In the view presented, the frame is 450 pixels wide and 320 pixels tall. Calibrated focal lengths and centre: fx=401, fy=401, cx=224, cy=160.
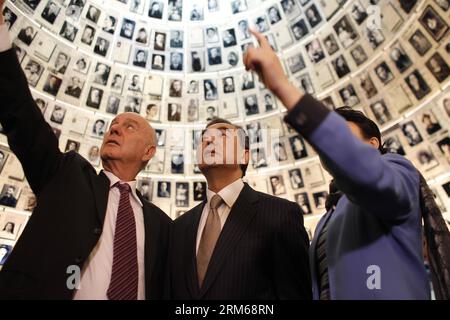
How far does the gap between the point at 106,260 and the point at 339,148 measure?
6.55 ft

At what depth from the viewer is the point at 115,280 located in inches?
114

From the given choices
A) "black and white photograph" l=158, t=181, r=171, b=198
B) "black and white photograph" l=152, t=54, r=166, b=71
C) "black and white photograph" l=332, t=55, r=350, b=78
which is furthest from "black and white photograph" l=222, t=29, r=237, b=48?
"black and white photograph" l=158, t=181, r=171, b=198

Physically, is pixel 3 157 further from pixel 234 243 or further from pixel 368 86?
pixel 368 86

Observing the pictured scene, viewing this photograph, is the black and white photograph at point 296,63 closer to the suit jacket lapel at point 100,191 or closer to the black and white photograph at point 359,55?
the black and white photograph at point 359,55

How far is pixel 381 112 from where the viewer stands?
1042 centimetres

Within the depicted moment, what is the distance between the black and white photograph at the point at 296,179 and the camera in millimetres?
11817

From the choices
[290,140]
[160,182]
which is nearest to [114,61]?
[160,182]

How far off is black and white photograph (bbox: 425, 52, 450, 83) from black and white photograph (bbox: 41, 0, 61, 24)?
9985 millimetres

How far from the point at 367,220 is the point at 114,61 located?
38.7 feet

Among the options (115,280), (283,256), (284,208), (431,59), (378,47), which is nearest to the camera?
(115,280)

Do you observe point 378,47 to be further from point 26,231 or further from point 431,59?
point 26,231

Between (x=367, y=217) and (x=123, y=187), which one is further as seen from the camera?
(x=123, y=187)

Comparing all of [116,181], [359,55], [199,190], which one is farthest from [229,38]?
[116,181]

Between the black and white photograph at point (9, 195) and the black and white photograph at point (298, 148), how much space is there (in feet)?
25.5
